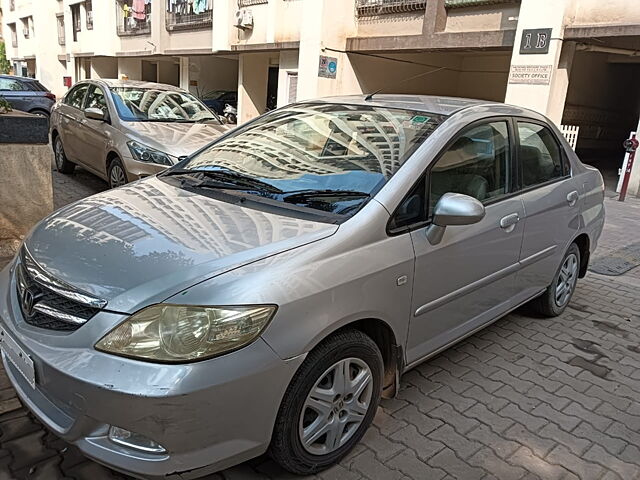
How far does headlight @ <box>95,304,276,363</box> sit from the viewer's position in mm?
1930

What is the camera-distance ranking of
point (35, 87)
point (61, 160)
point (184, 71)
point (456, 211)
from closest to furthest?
point (456, 211)
point (61, 160)
point (35, 87)
point (184, 71)

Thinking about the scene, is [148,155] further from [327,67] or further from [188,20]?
[188,20]

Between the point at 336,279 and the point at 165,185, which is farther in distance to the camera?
the point at 165,185

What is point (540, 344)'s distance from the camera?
13.0 ft

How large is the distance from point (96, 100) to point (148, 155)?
6.46ft

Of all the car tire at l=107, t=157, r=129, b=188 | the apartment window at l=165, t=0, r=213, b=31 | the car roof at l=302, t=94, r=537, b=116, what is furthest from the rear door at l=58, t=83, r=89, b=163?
the apartment window at l=165, t=0, r=213, b=31

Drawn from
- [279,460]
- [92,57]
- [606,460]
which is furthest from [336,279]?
[92,57]

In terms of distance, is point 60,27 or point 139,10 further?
point 60,27

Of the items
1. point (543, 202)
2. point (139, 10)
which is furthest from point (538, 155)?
point (139, 10)

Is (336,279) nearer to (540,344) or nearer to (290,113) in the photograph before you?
(290,113)

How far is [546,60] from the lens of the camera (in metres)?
10.1

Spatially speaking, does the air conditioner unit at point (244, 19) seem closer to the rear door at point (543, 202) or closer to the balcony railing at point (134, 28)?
the balcony railing at point (134, 28)

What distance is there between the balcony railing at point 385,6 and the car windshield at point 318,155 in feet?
33.6

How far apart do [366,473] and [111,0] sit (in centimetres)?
2738
